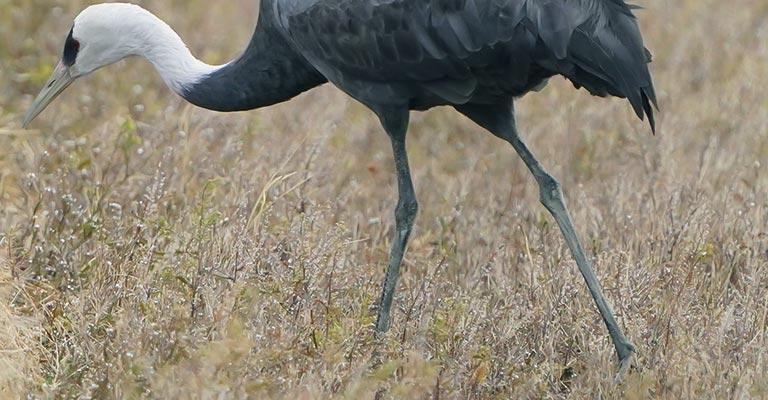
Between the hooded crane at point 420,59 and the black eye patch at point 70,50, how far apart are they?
16cm

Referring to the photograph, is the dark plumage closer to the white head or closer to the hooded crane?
the hooded crane

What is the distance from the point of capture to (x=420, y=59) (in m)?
5.43

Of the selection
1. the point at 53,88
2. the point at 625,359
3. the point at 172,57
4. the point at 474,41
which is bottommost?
the point at 625,359

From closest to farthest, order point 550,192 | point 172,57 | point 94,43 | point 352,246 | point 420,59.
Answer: point 420,59, point 550,192, point 172,57, point 94,43, point 352,246

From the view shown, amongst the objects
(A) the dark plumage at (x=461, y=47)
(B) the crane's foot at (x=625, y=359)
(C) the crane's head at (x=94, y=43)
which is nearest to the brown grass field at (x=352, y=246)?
(B) the crane's foot at (x=625, y=359)

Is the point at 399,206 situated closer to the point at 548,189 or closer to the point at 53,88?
the point at 548,189

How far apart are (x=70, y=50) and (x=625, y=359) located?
111 inches

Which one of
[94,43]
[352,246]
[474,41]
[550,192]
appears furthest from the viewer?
[352,246]

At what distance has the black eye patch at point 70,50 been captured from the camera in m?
6.37

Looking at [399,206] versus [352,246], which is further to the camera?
[352,246]

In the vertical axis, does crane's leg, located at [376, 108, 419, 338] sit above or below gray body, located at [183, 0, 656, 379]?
below

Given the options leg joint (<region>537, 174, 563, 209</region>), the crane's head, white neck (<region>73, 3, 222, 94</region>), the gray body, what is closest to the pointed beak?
the crane's head

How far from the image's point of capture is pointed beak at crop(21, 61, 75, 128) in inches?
255

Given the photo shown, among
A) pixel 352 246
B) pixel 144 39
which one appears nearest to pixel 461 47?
pixel 352 246
